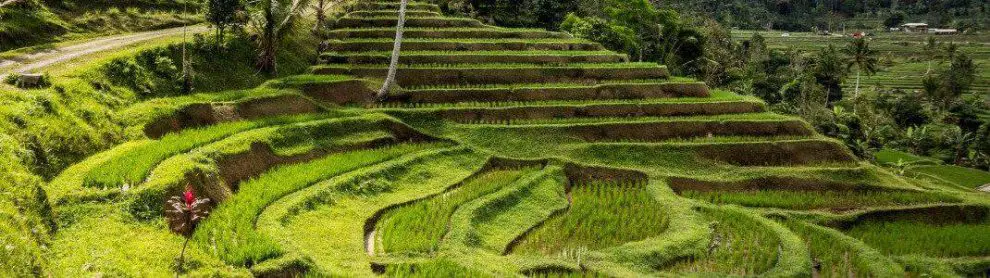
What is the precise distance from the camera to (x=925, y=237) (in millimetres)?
12602

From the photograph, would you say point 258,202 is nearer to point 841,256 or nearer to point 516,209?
point 516,209

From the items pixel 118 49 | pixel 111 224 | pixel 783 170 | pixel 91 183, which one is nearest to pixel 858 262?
pixel 783 170

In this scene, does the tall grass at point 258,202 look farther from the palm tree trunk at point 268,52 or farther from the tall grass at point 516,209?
the palm tree trunk at point 268,52

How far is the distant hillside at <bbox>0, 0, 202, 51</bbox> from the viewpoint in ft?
49.3

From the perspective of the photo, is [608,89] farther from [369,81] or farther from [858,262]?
[858,262]

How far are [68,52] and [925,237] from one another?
18.8m

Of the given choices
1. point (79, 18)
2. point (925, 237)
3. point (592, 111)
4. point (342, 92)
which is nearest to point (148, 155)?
point (342, 92)

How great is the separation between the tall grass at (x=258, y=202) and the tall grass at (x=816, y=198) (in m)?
6.93

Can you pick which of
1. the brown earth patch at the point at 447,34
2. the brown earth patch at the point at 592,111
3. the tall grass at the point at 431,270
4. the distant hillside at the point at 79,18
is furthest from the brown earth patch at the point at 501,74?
the tall grass at the point at 431,270

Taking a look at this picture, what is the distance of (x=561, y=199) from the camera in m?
13.3

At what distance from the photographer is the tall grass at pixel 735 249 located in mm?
10406

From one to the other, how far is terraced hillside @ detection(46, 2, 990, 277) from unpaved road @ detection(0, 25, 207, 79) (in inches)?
94.3

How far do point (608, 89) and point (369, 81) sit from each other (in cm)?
736

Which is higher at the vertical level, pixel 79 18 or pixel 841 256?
pixel 79 18
